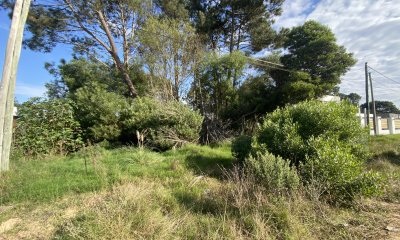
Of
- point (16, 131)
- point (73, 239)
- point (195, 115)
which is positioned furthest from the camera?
point (195, 115)

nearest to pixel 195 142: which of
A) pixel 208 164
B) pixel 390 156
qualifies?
pixel 208 164

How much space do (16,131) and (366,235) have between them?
9.54 m

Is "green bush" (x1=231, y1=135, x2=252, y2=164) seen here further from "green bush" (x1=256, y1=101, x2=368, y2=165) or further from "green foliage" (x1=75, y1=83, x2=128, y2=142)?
"green foliage" (x1=75, y1=83, x2=128, y2=142)

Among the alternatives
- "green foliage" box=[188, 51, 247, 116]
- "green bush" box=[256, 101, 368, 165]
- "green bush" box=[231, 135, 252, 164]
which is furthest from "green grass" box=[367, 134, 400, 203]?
"green foliage" box=[188, 51, 247, 116]

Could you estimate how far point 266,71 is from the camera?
Result: 17562 mm

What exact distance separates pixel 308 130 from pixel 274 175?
2.19 metres

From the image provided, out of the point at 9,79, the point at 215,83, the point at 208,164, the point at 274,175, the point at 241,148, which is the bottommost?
the point at 208,164

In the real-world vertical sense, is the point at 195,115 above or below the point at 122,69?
below

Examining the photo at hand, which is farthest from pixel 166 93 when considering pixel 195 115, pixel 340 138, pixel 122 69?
pixel 340 138

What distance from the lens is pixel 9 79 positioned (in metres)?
6.79

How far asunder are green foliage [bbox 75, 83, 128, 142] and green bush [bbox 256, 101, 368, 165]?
6.59m

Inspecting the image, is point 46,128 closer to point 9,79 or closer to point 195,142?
point 9,79

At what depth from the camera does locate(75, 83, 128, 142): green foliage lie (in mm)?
11164

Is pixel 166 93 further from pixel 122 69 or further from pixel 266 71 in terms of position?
pixel 266 71
